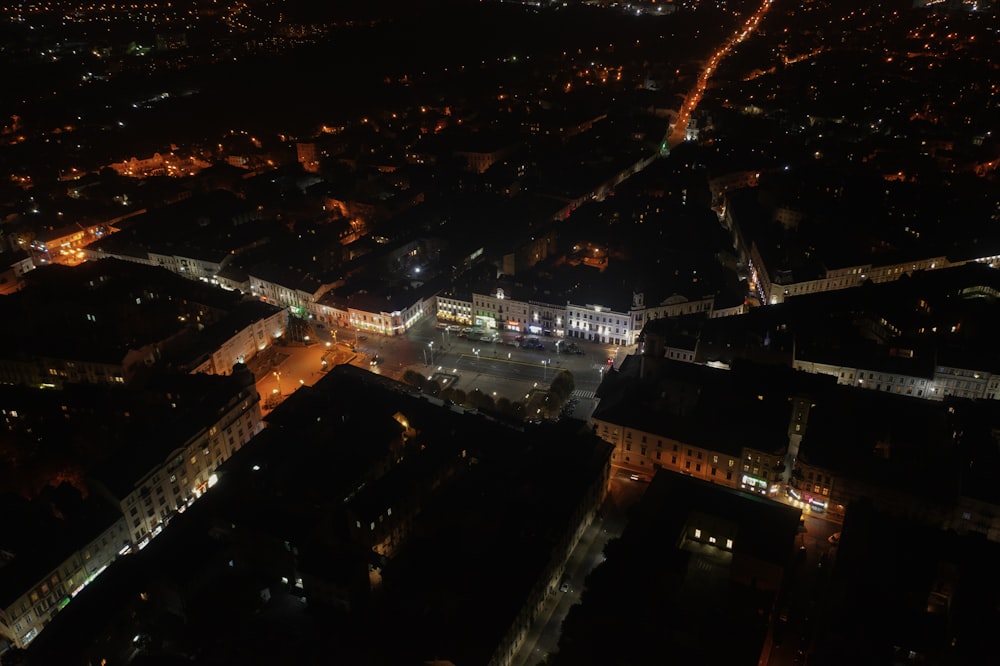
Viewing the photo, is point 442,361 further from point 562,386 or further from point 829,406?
point 829,406

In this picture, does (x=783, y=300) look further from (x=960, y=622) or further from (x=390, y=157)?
(x=390, y=157)

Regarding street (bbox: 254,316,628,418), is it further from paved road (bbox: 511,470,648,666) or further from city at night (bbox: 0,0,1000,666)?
paved road (bbox: 511,470,648,666)

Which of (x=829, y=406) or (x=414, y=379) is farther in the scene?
(x=414, y=379)

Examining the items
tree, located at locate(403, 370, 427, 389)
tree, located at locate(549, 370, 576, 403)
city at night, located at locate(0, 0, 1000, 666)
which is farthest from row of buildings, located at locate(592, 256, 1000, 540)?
tree, located at locate(403, 370, 427, 389)

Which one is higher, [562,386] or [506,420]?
[562,386]

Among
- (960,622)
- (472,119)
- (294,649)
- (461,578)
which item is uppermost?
(472,119)

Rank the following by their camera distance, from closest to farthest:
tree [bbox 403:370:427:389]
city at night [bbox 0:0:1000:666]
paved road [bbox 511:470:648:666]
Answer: city at night [bbox 0:0:1000:666], paved road [bbox 511:470:648:666], tree [bbox 403:370:427:389]

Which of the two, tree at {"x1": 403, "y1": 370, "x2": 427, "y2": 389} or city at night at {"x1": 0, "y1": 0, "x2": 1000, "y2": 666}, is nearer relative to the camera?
city at night at {"x1": 0, "y1": 0, "x2": 1000, "y2": 666}

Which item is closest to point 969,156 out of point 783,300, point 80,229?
point 783,300

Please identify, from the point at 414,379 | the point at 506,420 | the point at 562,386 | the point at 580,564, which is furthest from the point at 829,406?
the point at 414,379
